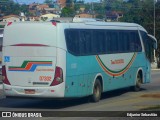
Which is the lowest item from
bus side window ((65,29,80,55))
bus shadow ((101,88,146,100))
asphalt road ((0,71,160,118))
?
bus shadow ((101,88,146,100))

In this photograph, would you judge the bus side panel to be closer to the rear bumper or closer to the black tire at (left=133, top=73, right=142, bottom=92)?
the rear bumper

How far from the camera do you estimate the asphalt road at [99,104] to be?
19.7 metres

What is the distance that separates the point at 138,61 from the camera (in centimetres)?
2702

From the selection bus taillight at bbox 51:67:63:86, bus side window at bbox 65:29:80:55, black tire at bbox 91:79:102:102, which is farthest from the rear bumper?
black tire at bbox 91:79:102:102

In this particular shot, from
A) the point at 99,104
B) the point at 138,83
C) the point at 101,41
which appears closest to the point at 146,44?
the point at 138,83

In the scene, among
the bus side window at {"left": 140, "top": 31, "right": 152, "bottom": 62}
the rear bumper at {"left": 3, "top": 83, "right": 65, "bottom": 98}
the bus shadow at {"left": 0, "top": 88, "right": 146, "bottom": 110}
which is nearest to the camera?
the rear bumper at {"left": 3, "top": 83, "right": 65, "bottom": 98}

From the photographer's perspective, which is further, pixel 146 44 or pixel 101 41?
pixel 146 44

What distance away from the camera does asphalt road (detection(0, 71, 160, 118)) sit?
64.6ft

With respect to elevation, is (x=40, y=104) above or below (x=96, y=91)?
below

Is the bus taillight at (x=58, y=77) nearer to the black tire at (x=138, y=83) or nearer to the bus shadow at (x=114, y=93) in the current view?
the bus shadow at (x=114, y=93)

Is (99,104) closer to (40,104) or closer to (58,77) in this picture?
(40,104)

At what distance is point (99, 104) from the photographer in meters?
21.4

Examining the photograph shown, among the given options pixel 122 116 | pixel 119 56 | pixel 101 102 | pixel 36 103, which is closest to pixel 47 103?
pixel 36 103

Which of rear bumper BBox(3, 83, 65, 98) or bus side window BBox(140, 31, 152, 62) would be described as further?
bus side window BBox(140, 31, 152, 62)
